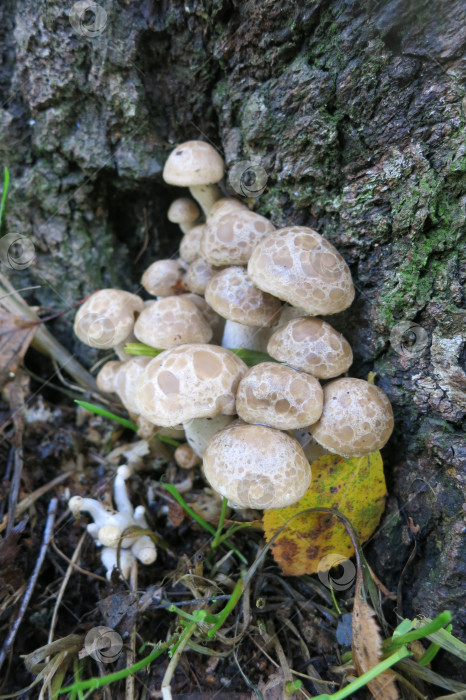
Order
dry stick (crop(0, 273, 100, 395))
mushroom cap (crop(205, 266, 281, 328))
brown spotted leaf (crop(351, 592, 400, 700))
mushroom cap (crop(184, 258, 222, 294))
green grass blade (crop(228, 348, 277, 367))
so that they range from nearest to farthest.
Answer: brown spotted leaf (crop(351, 592, 400, 700)), mushroom cap (crop(205, 266, 281, 328)), green grass blade (crop(228, 348, 277, 367)), mushroom cap (crop(184, 258, 222, 294)), dry stick (crop(0, 273, 100, 395))

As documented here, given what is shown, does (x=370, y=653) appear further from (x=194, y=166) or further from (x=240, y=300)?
(x=194, y=166)

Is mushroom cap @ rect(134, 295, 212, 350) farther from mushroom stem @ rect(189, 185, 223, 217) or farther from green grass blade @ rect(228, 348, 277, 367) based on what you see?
mushroom stem @ rect(189, 185, 223, 217)

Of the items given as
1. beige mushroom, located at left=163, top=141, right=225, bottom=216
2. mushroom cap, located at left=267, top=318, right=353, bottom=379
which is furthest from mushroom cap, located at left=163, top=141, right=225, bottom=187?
mushroom cap, located at left=267, top=318, right=353, bottom=379

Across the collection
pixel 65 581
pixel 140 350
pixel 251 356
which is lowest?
pixel 65 581

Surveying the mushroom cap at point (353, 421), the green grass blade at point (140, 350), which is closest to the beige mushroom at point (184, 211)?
the green grass blade at point (140, 350)

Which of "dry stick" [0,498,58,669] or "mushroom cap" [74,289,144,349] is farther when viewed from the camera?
"mushroom cap" [74,289,144,349]

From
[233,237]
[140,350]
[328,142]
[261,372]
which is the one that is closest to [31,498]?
[140,350]

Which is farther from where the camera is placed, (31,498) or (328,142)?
(31,498)
